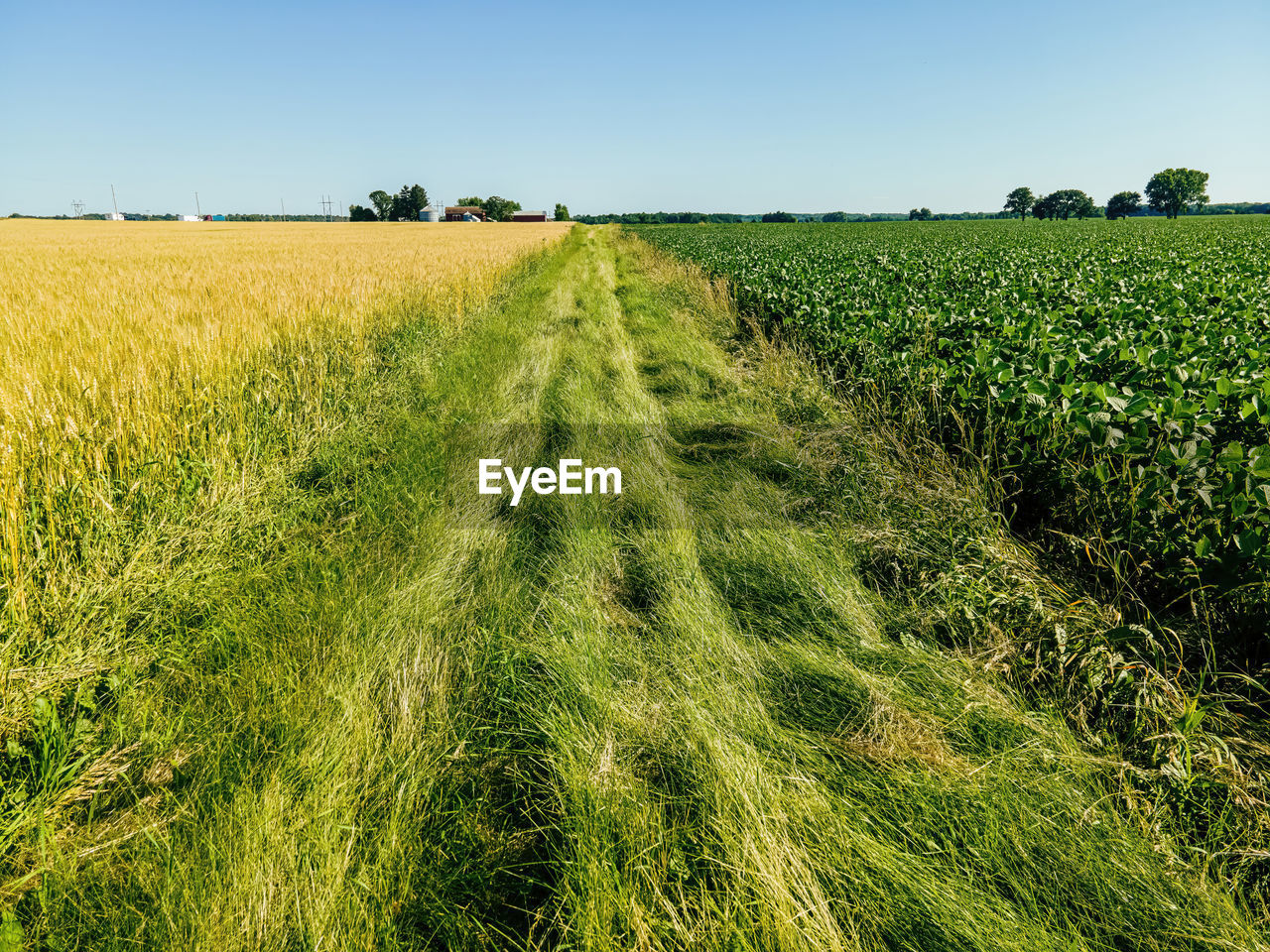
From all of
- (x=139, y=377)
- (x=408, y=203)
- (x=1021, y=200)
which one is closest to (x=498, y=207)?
(x=408, y=203)

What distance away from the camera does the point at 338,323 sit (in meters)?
7.26

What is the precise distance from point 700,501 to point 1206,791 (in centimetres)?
319

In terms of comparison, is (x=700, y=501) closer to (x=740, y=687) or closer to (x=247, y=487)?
(x=740, y=687)

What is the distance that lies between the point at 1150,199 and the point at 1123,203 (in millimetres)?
6821

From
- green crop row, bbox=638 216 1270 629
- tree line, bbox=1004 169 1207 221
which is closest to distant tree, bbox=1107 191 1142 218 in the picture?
tree line, bbox=1004 169 1207 221

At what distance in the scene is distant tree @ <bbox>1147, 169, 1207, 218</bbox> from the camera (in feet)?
342

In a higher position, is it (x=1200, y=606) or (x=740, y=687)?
(x=1200, y=606)

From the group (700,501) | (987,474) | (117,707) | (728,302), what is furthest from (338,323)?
(728,302)

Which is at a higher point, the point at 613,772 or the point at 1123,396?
the point at 1123,396

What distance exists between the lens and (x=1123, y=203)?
11106 centimetres

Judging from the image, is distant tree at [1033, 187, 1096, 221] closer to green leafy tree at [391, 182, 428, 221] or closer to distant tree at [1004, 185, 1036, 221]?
distant tree at [1004, 185, 1036, 221]

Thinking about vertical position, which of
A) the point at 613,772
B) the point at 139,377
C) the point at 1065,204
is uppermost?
the point at 1065,204

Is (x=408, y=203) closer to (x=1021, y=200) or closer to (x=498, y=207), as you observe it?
(x=498, y=207)

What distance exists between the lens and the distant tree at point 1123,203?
364 ft
